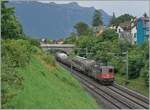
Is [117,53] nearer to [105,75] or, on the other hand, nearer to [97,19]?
[105,75]

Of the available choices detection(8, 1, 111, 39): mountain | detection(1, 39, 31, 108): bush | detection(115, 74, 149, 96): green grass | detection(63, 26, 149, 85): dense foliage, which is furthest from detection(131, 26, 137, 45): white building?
detection(1, 39, 31, 108): bush

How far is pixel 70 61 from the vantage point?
233 feet

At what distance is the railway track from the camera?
120ft

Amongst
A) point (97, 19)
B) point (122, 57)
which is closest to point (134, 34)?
point (122, 57)

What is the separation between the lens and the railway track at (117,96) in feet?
120

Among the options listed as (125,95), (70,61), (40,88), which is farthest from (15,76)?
(70,61)

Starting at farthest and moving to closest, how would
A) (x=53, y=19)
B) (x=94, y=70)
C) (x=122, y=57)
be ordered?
(x=53, y=19)
(x=122, y=57)
(x=94, y=70)

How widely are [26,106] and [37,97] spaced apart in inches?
89.0

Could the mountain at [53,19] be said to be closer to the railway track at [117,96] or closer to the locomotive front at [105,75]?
the locomotive front at [105,75]

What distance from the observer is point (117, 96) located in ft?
137

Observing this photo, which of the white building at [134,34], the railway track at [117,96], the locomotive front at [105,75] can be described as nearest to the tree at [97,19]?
the white building at [134,34]

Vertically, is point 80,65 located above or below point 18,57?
below

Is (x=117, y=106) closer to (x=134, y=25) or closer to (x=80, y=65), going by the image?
(x=80, y=65)

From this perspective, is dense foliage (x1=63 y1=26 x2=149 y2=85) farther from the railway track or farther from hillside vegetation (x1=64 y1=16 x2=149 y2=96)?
the railway track
